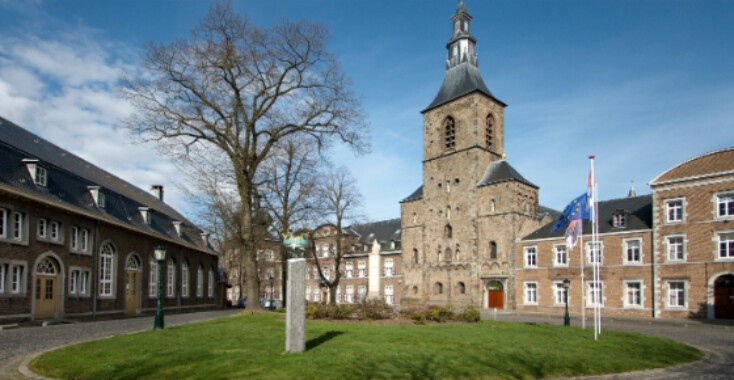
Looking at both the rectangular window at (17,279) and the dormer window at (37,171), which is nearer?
the rectangular window at (17,279)

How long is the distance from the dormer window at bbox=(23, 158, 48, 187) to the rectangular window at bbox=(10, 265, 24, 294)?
3678 mm

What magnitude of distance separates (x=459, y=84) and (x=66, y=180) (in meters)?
37.8

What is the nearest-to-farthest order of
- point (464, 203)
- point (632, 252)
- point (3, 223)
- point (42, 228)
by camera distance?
point (3, 223) < point (42, 228) < point (632, 252) < point (464, 203)

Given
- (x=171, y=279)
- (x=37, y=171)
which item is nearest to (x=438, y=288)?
(x=171, y=279)

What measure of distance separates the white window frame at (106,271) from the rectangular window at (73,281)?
190 centimetres

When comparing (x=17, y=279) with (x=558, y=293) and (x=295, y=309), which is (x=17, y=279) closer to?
(x=295, y=309)

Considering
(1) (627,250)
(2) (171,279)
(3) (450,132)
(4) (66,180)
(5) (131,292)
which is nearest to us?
(4) (66,180)

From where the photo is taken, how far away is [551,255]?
4103cm

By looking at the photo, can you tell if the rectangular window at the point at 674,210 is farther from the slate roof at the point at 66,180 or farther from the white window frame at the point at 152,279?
the white window frame at the point at 152,279

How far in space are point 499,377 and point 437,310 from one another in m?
11.4

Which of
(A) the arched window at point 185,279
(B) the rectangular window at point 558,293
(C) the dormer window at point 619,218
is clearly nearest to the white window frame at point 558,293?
(B) the rectangular window at point 558,293

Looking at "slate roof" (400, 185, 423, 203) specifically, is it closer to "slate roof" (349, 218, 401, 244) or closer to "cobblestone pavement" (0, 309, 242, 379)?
"slate roof" (349, 218, 401, 244)

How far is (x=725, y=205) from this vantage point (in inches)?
1230

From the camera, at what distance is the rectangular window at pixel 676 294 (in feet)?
107
